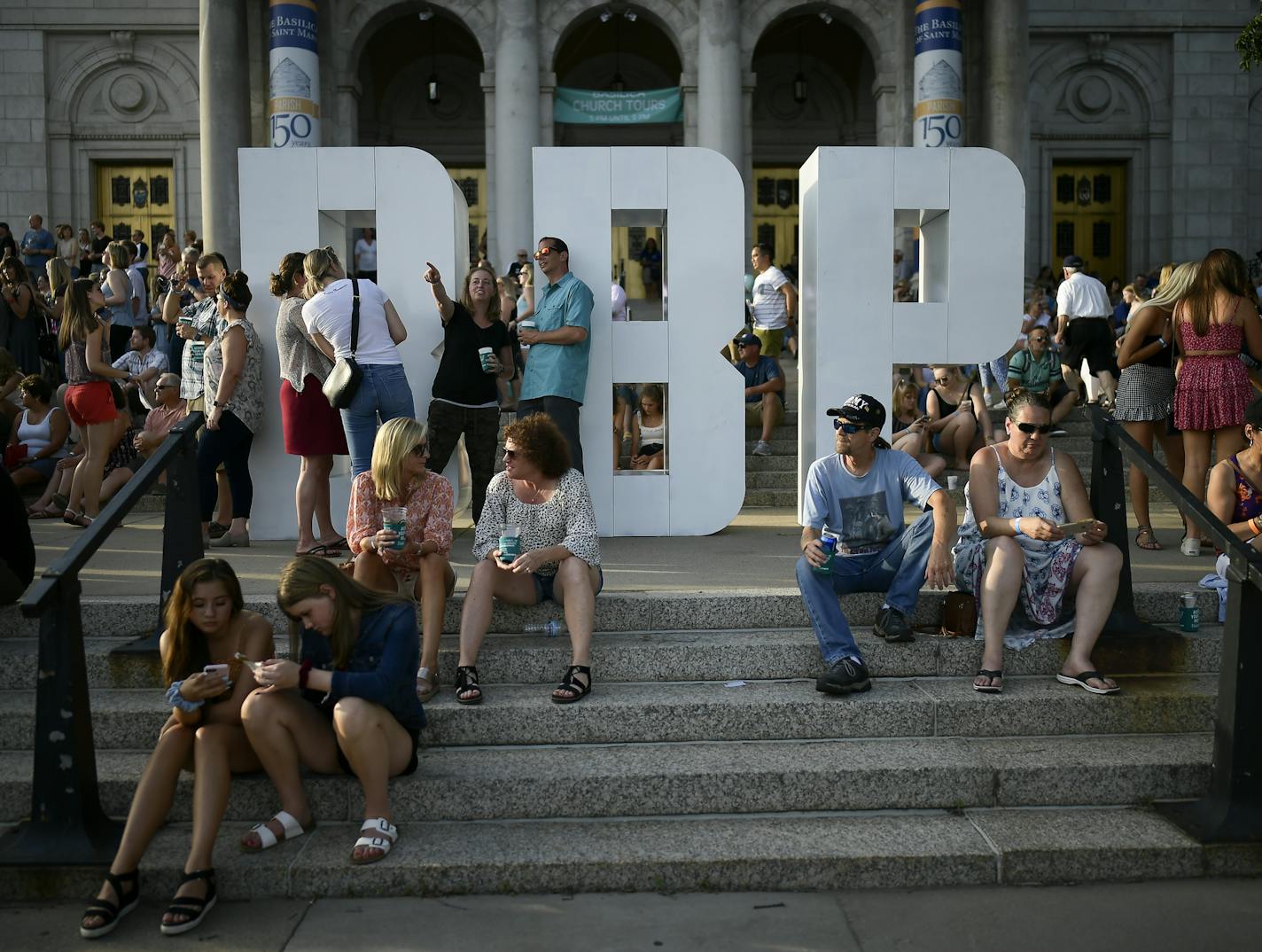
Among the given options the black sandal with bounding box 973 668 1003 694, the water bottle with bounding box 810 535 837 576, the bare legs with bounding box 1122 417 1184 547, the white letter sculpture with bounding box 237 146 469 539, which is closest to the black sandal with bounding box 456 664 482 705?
the water bottle with bounding box 810 535 837 576

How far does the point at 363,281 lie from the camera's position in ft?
26.2

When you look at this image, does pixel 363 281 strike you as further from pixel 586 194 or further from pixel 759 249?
pixel 759 249

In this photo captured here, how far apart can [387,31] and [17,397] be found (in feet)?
52.5

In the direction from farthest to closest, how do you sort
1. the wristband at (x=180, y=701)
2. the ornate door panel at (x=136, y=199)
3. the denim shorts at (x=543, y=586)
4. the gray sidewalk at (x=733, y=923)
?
the ornate door panel at (x=136, y=199) < the denim shorts at (x=543, y=586) < the wristband at (x=180, y=701) < the gray sidewalk at (x=733, y=923)

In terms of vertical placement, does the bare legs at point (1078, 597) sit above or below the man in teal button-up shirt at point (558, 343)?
below

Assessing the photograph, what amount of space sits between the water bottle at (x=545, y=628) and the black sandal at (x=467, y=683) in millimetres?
656

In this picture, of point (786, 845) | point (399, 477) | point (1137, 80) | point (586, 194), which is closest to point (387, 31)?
point (1137, 80)

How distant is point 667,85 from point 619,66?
3.70ft

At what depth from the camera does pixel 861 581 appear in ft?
21.1

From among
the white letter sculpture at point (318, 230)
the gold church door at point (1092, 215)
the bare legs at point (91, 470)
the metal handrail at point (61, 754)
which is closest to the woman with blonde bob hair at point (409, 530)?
the metal handrail at point (61, 754)

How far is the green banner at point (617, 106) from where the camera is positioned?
2214 centimetres

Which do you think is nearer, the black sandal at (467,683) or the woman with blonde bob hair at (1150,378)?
the black sandal at (467,683)

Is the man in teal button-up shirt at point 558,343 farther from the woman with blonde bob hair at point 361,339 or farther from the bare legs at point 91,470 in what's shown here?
the bare legs at point 91,470

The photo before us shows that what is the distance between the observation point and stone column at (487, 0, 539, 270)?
834 inches
